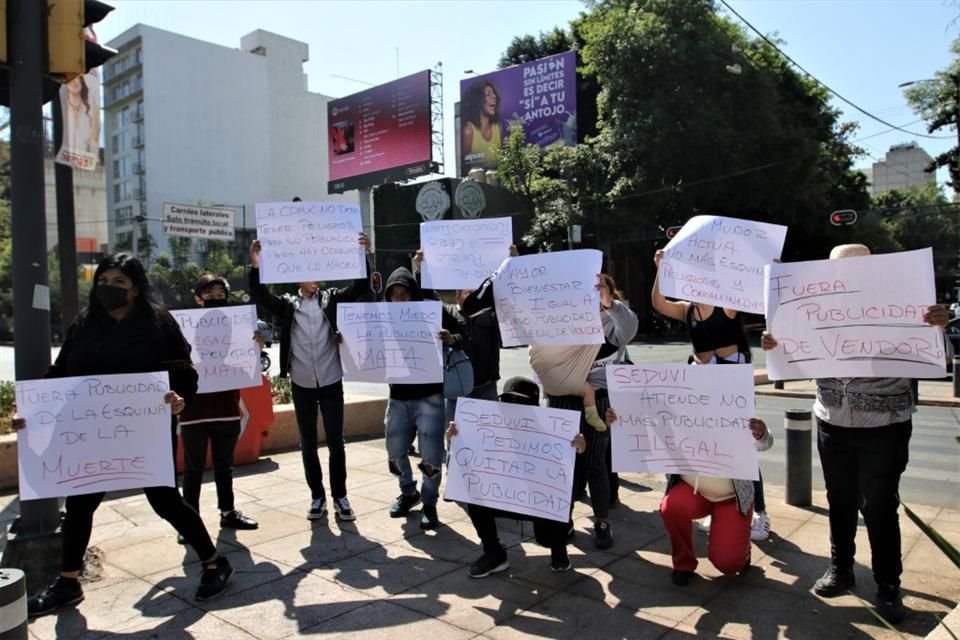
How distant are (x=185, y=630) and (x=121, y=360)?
4.83 ft

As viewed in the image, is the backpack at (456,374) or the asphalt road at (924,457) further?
the asphalt road at (924,457)

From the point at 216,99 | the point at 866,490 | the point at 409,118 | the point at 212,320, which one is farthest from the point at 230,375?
the point at 216,99

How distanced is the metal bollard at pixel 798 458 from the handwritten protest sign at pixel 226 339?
4.14 meters

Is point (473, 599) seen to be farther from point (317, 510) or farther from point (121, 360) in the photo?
point (121, 360)

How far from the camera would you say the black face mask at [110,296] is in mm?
3865

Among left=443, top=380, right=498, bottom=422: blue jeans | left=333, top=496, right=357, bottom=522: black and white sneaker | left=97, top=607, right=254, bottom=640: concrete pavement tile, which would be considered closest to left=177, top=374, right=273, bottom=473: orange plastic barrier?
left=333, top=496, right=357, bottom=522: black and white sneaker

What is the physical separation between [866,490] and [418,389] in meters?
2.95

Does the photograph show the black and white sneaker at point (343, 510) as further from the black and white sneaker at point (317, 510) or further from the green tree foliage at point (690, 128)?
the green tree foliage at point (690, 128)

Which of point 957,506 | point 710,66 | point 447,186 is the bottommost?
point 957,506

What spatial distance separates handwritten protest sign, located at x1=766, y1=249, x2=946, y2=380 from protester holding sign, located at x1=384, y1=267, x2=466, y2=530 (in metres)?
2.29

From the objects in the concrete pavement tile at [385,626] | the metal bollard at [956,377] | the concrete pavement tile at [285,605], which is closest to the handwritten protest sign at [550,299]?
the concrete pavement tile at [385,626]

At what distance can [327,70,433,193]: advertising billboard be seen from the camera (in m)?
43.0

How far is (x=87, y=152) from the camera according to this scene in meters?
5.50

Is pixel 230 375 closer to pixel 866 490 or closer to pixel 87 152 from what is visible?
pixel 87 152
